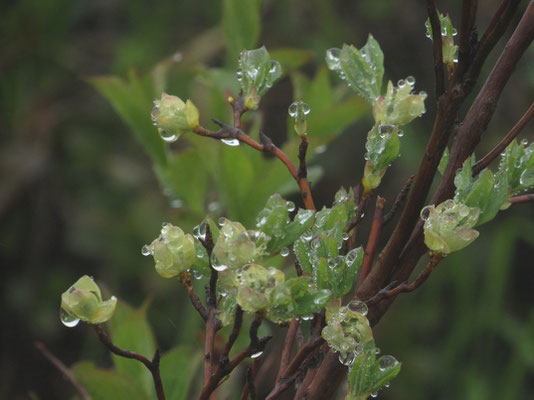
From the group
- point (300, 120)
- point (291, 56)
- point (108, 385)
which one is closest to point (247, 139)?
point (300, 120)

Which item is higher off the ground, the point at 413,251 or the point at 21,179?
the point at 413,251

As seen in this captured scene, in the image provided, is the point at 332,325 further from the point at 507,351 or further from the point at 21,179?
the point at 507,351

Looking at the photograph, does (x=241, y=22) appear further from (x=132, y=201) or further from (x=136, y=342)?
(x=132, y=201)

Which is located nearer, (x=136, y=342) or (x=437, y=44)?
(x=437, y=44)

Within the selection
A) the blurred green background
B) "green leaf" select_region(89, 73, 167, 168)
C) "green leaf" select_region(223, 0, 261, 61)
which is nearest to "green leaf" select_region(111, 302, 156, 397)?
"green leaf" select_region(89, 73, 167, 168)

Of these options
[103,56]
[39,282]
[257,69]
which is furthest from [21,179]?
[257,69]

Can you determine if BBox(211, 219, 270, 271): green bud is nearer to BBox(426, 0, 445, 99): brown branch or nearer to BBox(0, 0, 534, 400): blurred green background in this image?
BBox(426, 0, 445, 99): brown branch
